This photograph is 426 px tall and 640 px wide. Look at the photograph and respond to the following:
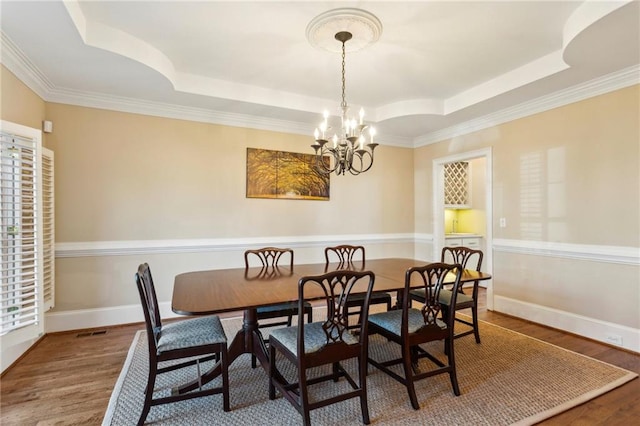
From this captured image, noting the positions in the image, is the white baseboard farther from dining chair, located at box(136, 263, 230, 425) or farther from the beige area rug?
dining chair, located at box(136, 263, 230, 425)

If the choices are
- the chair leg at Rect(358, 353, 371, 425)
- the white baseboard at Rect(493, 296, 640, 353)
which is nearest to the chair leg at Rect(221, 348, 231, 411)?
the chair leg at Rect(358, 353, 371, 425)

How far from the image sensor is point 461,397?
7.05 feet

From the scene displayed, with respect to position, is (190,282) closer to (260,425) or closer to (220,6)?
(260,425)

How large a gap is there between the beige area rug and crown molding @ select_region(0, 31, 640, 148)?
8.24 feet

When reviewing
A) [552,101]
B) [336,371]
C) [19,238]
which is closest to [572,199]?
[552,101]

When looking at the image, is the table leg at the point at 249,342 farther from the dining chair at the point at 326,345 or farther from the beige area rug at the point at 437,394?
the dining chair at the point at 326,345

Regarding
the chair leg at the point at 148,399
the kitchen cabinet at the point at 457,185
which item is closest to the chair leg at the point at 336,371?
the chair leg at the point at 148,399

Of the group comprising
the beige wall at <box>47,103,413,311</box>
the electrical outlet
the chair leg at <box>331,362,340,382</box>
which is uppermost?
the beige wall at <box>47,103,413,311</box>

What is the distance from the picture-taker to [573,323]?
130 inches

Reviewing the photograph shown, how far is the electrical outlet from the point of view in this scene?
2.96m

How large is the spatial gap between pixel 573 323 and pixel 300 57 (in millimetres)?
3799

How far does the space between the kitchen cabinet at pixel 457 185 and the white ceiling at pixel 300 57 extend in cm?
185

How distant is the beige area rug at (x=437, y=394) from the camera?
6.35ft

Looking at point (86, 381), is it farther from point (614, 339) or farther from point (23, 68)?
point (614, 339)
